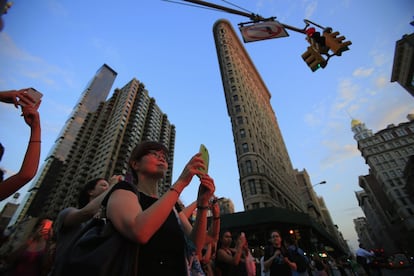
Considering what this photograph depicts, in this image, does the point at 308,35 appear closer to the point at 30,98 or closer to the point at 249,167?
the point at 30,98

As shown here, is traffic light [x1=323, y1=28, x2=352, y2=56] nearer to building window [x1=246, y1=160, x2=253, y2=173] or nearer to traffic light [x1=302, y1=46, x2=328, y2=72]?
traffic light [x1=302, y1=46, x2=328, y2=72]

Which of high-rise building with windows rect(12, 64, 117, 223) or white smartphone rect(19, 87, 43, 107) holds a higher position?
high-rise building with windows rect(12, 64, 117, 223)

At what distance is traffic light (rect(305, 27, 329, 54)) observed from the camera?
22.4 feet

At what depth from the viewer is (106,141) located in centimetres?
6100

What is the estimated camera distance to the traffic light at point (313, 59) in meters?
6.73

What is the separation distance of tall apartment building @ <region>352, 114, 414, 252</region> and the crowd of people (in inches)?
2953

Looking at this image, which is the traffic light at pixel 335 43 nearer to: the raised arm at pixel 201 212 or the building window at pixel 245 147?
the raised arm at pixel 201 212

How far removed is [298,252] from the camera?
5.05 m

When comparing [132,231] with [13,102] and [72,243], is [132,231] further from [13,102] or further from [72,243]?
[13,102]

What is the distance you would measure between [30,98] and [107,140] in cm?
6640

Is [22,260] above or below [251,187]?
below

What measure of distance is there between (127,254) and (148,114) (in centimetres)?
7925

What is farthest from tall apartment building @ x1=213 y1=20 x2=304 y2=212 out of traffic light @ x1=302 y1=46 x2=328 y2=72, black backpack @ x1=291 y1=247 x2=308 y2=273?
traffic light @ x1=302 y1=46 x2=328 y2=72

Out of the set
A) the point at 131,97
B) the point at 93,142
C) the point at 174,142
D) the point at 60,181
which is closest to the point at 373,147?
the point at 174,142
